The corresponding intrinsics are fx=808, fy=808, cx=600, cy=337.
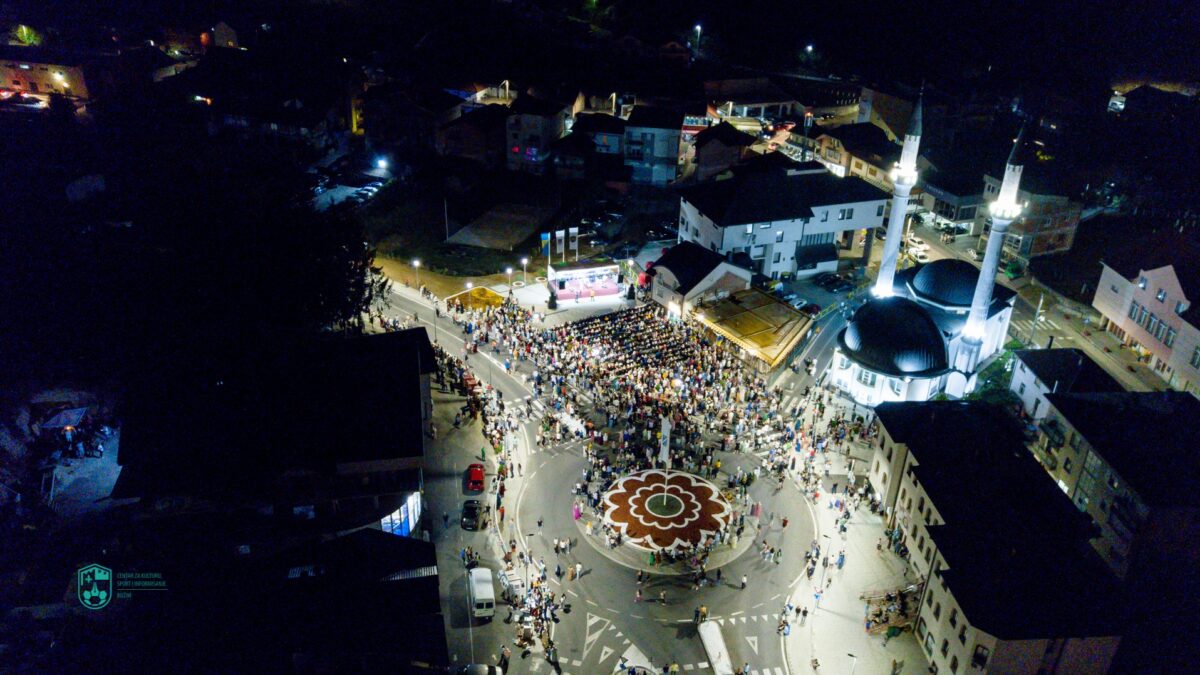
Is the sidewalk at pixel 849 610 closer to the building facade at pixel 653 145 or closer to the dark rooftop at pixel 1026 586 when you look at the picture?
the dark rooftop at pixel 1026 586

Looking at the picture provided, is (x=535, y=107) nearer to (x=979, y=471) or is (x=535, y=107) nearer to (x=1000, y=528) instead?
(x=979, y=471)

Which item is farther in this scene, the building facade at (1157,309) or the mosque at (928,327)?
the building facade at (1157,309)

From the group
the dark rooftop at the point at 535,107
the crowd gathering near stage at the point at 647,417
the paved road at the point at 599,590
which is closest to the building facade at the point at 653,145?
the dark rooftop at the point at 535,107

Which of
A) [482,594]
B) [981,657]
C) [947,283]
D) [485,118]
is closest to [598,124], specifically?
[485,118]

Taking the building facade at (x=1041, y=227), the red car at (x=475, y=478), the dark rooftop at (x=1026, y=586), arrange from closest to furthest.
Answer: the dark rooftop at (x=1026, y=586) < the red car at (x=475, y=478) < the building facade at (x=1041, y=227)

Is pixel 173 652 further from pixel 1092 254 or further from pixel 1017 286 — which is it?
pixel 1092 254

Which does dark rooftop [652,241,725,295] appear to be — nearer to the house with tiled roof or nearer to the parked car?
the parked car
